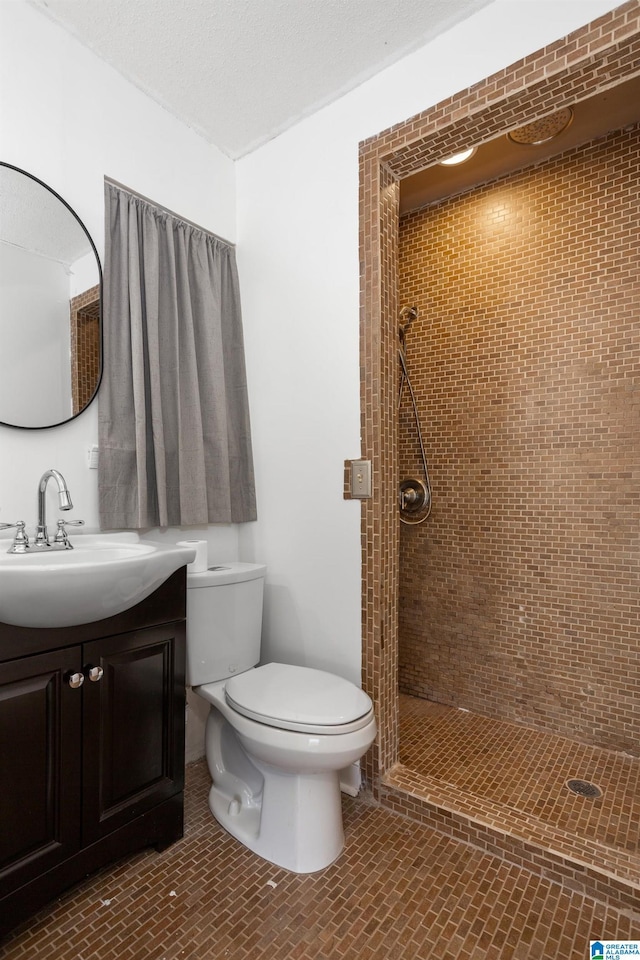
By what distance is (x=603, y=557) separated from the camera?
213 cm

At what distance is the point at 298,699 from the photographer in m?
1.56

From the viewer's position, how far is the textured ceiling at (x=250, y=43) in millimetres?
1585

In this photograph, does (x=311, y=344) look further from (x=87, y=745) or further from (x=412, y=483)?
(x=87, y=745)

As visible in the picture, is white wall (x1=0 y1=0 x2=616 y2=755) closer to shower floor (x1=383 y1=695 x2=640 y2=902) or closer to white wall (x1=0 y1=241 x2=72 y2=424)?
white wall (x1=0 y1=241 x2=72 y2=424)

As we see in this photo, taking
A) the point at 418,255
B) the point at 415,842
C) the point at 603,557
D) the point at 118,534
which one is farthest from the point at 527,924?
the point at 418,255

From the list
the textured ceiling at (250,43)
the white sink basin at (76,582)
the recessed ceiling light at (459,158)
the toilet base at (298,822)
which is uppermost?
the textured ceiling at (250,43)

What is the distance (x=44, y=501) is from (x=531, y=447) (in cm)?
191

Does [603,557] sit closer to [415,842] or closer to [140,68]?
[415,842]

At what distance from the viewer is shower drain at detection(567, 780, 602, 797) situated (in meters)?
1.81

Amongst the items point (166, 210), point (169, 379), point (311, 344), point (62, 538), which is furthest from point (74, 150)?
point (62, 538)

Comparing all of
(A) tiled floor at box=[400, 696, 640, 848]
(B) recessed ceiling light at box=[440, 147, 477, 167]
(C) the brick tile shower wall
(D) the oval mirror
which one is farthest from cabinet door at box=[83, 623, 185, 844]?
(B) recessed ceiling light at box=[440, 147, 477, 167]

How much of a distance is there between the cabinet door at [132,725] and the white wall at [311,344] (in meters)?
0.59

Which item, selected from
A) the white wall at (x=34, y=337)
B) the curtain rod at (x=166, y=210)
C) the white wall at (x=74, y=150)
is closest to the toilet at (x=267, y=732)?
the white wall at (x=74, y=150)

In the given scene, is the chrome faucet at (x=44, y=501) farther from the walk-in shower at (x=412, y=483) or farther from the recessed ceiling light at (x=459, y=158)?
the recessed ceiling light at (x=459, y=158)
